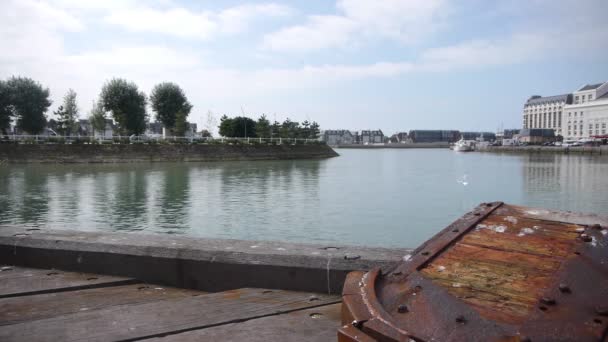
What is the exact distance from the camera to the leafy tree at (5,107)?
64312mm

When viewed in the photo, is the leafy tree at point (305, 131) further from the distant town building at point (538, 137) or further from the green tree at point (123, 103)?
the distant town building at point (538, 137)

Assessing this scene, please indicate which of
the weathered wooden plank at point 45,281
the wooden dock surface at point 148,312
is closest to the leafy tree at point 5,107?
the weathered wooden plank at point 45,281

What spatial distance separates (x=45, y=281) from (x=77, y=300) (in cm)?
59

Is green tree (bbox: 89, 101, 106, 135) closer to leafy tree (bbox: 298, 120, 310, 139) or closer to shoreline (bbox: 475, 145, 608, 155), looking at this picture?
leafy tree (bbox: 298, 120, 310, 139)

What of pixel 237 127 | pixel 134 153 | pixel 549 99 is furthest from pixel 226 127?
pixel 549 99

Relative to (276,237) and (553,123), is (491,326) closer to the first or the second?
(276,237)

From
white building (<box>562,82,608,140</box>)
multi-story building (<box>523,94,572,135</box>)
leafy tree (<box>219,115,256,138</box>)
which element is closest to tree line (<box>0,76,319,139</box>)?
leafy tree (<box>219,115,256,138</box>)

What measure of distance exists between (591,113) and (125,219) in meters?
138

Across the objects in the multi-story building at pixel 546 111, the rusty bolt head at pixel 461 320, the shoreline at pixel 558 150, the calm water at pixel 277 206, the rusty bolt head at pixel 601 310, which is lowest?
the calm water at pixel 277 206

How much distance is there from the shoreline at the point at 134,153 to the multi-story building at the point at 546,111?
123 metres

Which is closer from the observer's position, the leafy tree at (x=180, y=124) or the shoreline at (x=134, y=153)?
the shoreline at (x=134, y=153)

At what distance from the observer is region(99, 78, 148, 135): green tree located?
233 ft

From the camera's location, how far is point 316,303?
10.5 ft

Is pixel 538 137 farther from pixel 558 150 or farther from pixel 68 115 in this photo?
pixel 68 115
